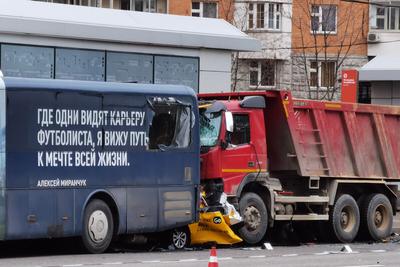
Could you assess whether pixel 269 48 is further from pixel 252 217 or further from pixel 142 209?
pixel 142 209

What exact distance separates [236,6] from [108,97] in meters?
33.9

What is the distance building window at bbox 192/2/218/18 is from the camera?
53934 mm

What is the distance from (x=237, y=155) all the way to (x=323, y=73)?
114 feet

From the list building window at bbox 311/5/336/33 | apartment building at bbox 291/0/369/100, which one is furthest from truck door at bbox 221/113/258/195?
apartment building at bbox 291/0/369/100

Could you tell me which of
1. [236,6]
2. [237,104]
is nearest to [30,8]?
[237,104]

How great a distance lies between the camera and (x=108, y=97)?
18.9 m

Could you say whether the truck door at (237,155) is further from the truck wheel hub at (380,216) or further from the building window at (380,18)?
the building window at (380,18)

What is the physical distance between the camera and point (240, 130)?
21.4 m

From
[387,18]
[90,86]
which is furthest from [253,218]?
[387,18]

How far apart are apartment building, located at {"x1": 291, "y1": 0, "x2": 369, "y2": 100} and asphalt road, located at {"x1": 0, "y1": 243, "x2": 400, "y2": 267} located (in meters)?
32.7

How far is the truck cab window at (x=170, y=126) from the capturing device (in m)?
19.7

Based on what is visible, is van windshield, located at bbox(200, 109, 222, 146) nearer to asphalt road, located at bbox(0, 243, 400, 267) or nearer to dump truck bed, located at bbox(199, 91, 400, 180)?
dump truck bed, located at bbox(199, 91, 400, 180)

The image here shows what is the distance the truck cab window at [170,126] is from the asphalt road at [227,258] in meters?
2.02

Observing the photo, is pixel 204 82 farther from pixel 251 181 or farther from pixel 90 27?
pixel 251 181
